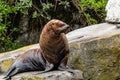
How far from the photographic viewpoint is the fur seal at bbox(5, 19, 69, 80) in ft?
22.5

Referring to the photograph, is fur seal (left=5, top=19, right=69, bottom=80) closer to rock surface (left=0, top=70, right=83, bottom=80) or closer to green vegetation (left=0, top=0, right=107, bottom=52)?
rock surface (left=0, top=70, right=83, bottom=80)

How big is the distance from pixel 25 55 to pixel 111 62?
1503 mm

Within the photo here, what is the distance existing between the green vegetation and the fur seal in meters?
3.69

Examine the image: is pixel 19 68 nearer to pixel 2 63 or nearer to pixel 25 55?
pixel 25 55

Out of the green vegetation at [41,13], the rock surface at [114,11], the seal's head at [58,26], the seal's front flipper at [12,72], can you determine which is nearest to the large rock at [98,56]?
the rock surface at [114,11]

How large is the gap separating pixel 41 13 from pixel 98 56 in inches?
130

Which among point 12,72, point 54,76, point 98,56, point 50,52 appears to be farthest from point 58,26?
point 98,56

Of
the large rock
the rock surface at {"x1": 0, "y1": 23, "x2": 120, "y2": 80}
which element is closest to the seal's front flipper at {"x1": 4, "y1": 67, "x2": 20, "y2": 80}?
the rock surface at {"x1": 0, "y1": 23, "x2": 120, "y2": 80}

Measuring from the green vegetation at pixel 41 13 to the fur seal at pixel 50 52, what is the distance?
369 cm

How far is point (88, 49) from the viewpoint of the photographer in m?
8.12

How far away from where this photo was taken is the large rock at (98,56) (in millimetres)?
8062

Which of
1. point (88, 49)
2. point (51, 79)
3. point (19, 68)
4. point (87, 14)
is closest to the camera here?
point (51, 79)

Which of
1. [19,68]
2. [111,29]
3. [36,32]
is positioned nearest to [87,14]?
[36,32]

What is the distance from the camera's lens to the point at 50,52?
7.02 metres
